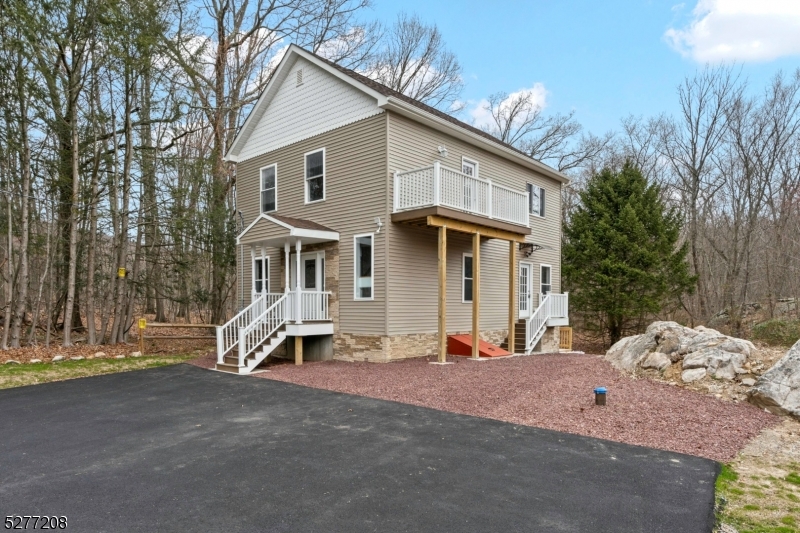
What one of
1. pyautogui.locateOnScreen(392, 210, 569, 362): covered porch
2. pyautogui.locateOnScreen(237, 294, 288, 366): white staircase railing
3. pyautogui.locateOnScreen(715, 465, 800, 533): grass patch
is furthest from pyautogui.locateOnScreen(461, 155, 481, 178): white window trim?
pyautogui.locateOnScreen(715, 465, 800, 533): grass patch

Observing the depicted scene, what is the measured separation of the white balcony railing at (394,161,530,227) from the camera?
11492mm

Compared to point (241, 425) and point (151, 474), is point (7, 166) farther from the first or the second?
point (151, 474)

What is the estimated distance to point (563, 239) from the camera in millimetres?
23375

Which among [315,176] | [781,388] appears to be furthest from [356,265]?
[781,388]

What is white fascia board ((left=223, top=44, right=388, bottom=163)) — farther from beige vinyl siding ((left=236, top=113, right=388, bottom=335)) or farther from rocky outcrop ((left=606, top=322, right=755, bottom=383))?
rocky outcrop ((left=606, top=322, right=755, bottom=383))

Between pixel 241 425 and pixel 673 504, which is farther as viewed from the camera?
pixel 241 425

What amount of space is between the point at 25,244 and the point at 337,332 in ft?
28.4

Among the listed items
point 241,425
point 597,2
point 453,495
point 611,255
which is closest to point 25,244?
point 241,425

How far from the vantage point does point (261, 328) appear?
39.0 feet

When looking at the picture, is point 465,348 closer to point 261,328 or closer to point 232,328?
point 261,328

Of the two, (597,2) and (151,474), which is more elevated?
(597,2)

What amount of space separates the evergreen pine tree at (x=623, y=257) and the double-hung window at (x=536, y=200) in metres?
2.95

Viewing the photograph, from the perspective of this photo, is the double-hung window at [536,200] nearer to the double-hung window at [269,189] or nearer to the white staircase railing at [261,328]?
the double-hung window at [269,189]

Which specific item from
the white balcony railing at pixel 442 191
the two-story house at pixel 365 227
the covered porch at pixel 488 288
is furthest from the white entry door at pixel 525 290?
the white balcony railing at pixel 442 191
